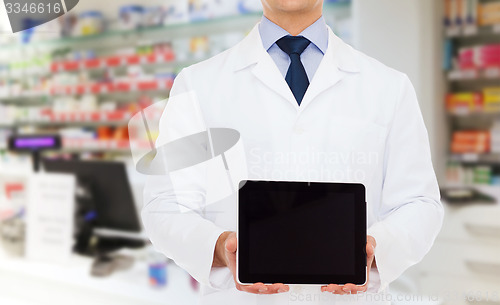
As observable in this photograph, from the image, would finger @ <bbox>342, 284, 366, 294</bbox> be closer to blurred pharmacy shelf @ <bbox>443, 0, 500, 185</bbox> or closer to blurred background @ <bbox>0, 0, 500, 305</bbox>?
blurred background @ <bbox>0, 0, 500, 305</bbox>

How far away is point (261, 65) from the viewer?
3.96 feet

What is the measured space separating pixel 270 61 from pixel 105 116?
2882 millimetres

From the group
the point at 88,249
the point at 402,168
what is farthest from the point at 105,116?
the point at 402,168

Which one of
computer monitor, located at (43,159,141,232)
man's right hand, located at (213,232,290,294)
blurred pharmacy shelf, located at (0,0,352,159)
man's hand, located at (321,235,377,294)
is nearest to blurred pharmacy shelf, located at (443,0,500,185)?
blurred pharmacy shelf, located at (0,0,352,159)

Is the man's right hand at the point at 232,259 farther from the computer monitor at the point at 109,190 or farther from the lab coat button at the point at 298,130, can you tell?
the computer monitor at the point at 109,190

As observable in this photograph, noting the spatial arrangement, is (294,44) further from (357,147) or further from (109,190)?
(109,190)

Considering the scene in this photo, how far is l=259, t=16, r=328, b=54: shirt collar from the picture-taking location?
1202 millimetres

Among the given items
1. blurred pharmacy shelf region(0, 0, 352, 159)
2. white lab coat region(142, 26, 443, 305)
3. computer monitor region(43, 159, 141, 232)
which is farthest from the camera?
blurred pharmacy shelf region(0, 0, 352, 159)

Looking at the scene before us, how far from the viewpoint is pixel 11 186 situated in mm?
2656

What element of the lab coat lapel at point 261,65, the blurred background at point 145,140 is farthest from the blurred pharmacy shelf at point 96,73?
the lab coat lapel at point 261,65

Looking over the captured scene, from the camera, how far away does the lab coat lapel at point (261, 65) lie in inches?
46.1

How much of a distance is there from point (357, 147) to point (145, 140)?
27.8 inches

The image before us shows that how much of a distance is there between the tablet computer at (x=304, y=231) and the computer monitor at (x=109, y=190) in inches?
40.4

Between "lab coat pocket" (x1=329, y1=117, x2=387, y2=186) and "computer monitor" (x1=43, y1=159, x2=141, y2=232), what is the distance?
984 mm
